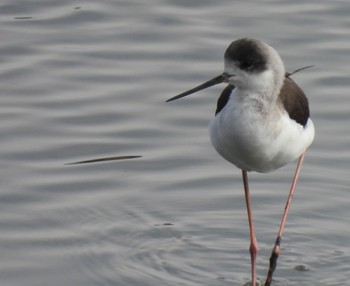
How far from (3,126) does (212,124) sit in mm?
2469

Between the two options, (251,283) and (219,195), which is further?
(219,195)

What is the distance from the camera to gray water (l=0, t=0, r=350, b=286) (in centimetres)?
736

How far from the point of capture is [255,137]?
6656 mm

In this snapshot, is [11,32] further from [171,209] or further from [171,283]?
[171,283]

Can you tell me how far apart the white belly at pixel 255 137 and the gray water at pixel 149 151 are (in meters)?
0.72

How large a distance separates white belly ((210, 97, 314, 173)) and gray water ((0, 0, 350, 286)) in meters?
0.72

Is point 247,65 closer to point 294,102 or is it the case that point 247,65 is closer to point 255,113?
point 255,113

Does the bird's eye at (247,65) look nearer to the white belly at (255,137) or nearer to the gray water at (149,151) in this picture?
the white belly at (255,137)

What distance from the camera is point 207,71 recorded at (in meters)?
9.98

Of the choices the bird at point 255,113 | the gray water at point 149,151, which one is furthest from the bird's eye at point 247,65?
the gray water at point 149,151

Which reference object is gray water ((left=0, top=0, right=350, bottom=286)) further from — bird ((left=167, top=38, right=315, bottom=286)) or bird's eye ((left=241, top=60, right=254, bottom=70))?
bird's eye ((left=241, top=60, right=254, bottom=70))

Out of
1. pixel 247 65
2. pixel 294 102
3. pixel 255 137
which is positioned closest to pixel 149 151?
pixel 294 102

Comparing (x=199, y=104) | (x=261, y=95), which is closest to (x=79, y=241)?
(x=261, y=95)

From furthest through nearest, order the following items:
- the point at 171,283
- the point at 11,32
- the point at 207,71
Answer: the point at 11,32, the point at 207,71, the point at 171,283
